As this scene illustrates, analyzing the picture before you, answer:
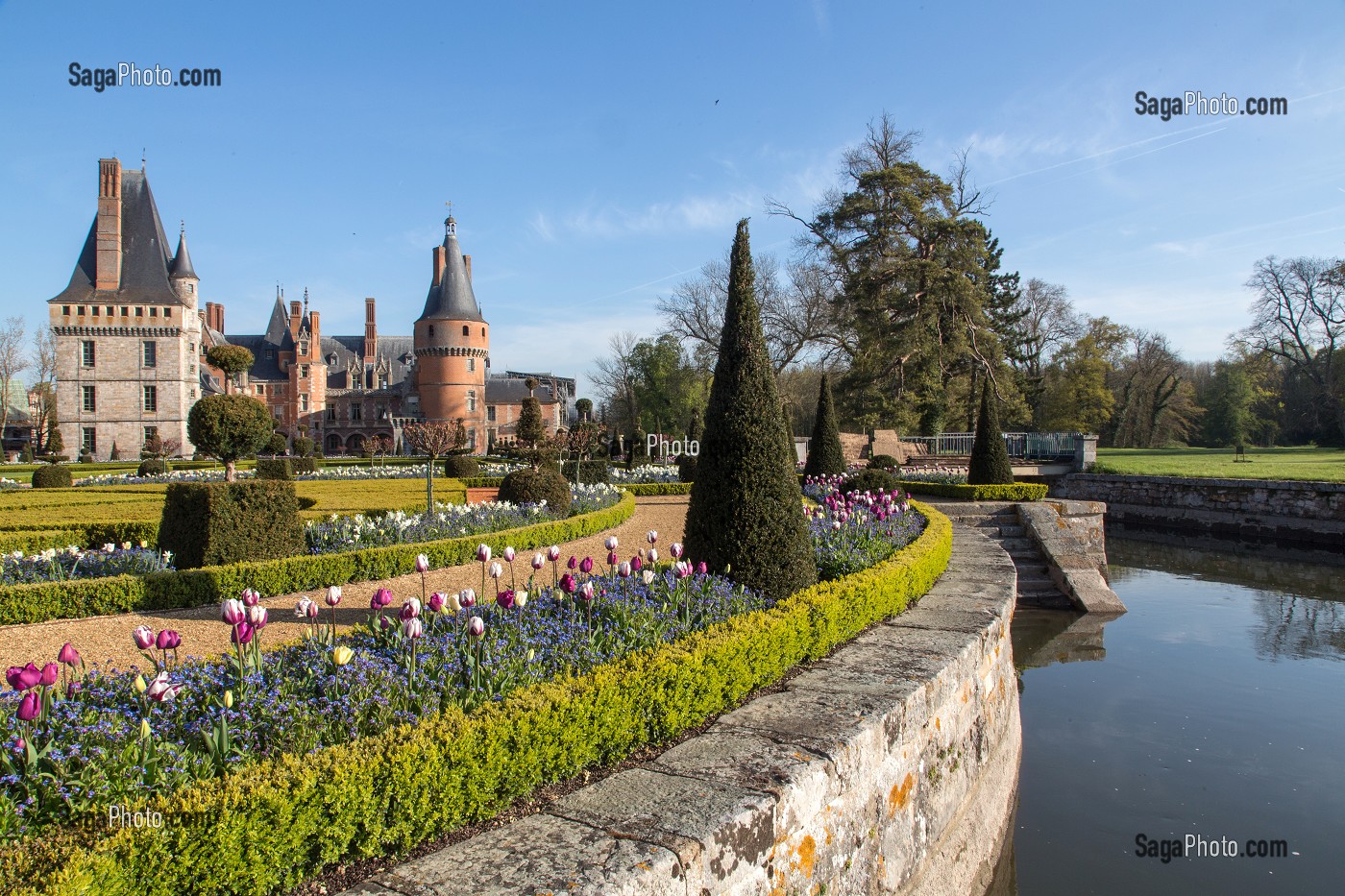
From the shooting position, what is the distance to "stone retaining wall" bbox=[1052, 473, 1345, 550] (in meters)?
18.3

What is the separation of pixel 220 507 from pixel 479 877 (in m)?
5.92

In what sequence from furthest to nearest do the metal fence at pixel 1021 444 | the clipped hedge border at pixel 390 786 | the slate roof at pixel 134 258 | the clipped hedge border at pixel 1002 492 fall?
the slate roof at pixel 134 258
the metal fence at pixel 1021 444
the clipped hedge border at pixel 1002 492
the clipped hedge border at pixel 390 786

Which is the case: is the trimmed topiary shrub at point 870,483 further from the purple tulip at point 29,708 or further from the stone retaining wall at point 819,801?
the purple tulip at point 29,708

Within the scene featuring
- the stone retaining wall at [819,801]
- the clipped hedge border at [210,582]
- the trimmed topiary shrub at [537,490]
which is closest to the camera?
the stone retaining wall at [819,801]

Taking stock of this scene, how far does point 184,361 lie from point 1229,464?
48927 mm

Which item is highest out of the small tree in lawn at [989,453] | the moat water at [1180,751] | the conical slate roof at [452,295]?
the conical slate roof at [452,295]

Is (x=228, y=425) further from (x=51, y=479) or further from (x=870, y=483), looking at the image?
(x=870, y=483)

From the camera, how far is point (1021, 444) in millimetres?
28312

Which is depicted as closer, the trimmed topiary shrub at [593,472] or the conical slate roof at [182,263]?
the trimmed topiary shrub at [593,472]

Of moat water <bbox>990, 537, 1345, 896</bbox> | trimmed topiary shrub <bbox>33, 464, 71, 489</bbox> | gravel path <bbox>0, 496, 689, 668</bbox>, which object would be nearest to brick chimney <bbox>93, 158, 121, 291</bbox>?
trimmed topiary shrub <bbox>33, 464, 71, 489</bbox>

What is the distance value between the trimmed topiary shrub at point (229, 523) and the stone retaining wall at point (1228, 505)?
21.4 m

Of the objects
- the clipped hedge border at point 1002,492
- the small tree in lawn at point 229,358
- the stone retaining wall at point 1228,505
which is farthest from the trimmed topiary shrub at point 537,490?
the stone retaining wall at point 1228,505

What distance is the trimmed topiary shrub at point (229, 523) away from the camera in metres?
6.96

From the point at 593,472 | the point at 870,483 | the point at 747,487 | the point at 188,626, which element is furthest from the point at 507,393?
the point at 747,487
